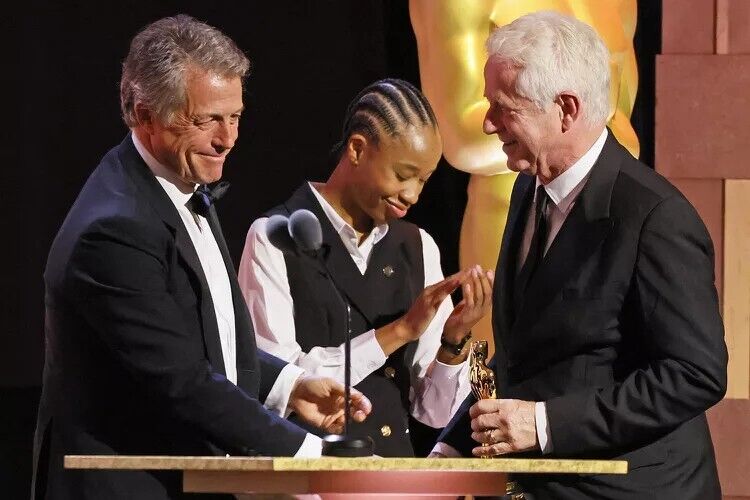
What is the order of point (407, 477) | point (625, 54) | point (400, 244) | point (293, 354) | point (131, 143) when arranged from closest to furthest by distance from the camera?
point (407, 477)
point (131, 143)
point (293, 354)
point (400, 244)
point (625, 54)

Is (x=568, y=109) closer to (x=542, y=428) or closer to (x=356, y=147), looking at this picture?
(x=542, y=428)

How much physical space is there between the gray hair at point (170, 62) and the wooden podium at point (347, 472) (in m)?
0.76

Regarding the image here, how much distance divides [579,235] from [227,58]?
0.71 m

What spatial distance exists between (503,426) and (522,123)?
0.56 m

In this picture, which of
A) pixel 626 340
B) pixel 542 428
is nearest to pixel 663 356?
pixel 626 340

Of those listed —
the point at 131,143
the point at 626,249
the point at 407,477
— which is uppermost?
the point at 131,143

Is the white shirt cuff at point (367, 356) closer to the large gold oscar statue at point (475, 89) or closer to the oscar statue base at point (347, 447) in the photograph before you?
the large gold oscar statue at point (475, 89)

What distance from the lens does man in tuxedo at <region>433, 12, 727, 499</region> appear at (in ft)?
7.84

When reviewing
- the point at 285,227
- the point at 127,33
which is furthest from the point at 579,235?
the point at 127,33

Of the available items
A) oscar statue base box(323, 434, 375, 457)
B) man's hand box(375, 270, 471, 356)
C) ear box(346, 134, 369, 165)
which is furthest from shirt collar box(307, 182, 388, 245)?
oscar statue base box(323, 434, 375, 457)

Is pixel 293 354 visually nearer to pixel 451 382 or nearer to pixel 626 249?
pixel 451 382

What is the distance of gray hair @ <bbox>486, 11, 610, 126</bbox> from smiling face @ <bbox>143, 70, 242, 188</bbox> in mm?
524

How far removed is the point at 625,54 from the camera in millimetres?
3955

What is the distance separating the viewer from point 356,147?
3.34m
